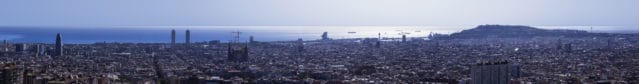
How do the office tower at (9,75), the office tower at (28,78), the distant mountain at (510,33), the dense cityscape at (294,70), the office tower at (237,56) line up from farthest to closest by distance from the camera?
the distant mountain at (510,33) < the office tower at (237,56) < the dense cityscape at (294,70) < the office tower at (28,78) < the office tower at (9,75)

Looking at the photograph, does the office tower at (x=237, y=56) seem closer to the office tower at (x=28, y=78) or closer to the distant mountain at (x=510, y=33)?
the office tower at (x=28, y=78)

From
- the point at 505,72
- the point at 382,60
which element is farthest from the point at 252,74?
the point at 382,60

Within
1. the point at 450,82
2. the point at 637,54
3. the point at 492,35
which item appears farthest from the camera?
the point at 492,35

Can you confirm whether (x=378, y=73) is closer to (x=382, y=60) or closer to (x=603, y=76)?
(x=603, y=76)

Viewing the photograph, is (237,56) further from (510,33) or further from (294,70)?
(510,33)

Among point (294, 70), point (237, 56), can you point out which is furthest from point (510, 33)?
point (294, 70)

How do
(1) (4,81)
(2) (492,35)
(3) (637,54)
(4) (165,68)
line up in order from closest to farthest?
(1) (4,81), (4) (165,68), (3) (637,54), (2) (492,35)

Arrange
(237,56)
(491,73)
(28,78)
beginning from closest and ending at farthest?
(491,73) < (28,78) < (237,56)

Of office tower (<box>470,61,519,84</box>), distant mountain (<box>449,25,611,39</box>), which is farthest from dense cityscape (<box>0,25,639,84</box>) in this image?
distant mountain (<box>449,25,611,39</box>)

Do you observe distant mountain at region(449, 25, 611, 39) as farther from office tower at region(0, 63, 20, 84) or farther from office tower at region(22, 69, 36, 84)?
office tower at region(0, 63, 20, 84)

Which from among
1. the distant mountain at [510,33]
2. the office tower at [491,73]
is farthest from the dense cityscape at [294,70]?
the distant mountain at [510,33]

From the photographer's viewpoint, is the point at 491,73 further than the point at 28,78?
No
